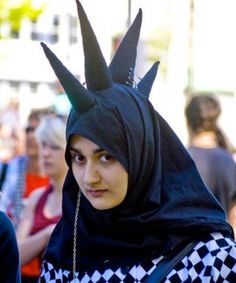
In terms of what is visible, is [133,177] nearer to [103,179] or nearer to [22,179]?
[103,179]

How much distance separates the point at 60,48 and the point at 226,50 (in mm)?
4838

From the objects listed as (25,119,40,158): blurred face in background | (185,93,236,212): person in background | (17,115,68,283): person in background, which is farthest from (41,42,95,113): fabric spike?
(25,119,40,158): blurred face in background

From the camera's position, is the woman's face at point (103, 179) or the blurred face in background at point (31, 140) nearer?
the woman's face at point (103, 179)

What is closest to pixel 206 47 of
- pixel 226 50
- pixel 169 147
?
pixel 226 50

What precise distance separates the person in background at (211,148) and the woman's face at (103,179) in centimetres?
296

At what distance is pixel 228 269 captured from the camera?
3545 mm

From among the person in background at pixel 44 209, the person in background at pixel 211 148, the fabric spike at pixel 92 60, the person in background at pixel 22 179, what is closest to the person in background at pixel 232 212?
the person in background at pixel 211 148

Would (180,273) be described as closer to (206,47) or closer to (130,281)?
(130,281)

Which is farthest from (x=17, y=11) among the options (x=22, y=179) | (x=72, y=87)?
(x=72, y=87)

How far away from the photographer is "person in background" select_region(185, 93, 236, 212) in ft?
21.6

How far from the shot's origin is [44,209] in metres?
5.92

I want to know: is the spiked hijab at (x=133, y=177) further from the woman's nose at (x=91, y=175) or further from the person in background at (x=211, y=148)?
the person in background at (x=211, y=148)

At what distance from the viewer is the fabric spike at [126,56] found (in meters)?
3.88

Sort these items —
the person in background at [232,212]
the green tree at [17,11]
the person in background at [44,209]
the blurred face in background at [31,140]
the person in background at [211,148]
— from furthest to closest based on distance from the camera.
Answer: the green tree at [17,11]
the blurred face in background at [31,140]
the person in background at [211,148]
the person in background at [232,212]
the person in background at [44,209]
